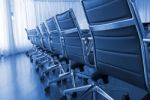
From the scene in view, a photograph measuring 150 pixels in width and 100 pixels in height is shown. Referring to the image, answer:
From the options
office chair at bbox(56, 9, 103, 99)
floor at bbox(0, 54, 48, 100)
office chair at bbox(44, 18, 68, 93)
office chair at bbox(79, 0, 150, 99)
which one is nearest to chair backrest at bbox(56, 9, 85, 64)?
office chair at bbox(56, 9, 103, 99)

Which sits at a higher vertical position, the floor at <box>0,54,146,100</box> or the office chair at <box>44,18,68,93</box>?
the office chair at <box>44,18,68,93</box>

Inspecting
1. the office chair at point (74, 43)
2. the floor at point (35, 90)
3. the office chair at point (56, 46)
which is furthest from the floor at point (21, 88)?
the office chair at point (74, 43)

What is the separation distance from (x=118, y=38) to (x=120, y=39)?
0.02 metres

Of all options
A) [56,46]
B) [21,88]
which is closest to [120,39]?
[56,46]

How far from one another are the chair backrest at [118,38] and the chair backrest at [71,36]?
45 centimetres

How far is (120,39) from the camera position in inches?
46.6

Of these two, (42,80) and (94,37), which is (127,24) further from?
(42,80)

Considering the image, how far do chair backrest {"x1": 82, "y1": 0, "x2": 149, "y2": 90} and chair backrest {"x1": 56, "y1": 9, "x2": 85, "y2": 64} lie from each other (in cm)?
45

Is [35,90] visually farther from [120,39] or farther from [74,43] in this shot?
[120,39]

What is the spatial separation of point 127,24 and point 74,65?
118 centimetres

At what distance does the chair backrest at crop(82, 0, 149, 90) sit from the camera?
3.49ft

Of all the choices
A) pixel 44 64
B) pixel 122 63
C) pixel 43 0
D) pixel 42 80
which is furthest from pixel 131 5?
pixel 43 0

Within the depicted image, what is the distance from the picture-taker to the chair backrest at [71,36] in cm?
194

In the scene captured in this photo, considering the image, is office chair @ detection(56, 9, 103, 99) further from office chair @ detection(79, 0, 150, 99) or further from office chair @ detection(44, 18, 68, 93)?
office chair @ detection(79, 0, 150, 99)
